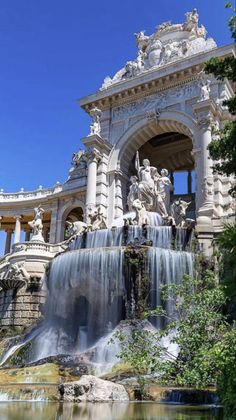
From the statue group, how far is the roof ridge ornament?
30.9 ft

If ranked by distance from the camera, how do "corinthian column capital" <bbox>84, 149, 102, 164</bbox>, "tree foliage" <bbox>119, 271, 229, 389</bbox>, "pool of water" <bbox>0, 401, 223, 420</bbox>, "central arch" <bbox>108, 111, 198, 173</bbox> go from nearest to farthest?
"pool of water" <bbox>0, 401, 223, 420</bbox>
"tree foliage" <bbox>119, 271, 229, 389</bbox>
"central arch" <bbox>108, 111, 198, 173</bbox>
"corinthian column capital" <bbox>84, 149, 102, 164</bbox>

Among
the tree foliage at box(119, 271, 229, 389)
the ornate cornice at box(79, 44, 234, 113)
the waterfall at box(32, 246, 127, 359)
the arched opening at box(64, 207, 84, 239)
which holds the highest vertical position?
the ornate cornice at box(79, 44, 234, 113)

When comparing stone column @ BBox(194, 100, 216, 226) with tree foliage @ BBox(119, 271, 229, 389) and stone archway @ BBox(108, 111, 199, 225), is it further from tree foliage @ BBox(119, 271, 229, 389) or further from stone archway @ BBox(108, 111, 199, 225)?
tree foliage @ BBox(119, 271, 229, 389)

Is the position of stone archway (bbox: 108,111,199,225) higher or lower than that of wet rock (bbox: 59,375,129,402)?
higher

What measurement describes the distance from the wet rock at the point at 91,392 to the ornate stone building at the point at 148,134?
1578 cm

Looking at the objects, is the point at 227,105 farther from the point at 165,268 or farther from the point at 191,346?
the point at 165,268

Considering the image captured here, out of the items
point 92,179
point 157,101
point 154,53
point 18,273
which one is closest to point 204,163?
point 157,101

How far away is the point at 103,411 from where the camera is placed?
9312 mm

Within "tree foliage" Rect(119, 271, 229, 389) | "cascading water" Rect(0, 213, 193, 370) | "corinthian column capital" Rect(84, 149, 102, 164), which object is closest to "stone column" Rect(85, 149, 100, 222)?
"corinthian column capital" Rect(84, 149, 102, 164)

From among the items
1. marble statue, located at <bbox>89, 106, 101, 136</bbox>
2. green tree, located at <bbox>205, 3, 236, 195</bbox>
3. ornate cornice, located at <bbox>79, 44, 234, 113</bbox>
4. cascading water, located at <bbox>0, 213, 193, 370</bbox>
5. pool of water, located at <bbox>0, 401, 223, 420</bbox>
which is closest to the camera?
pool of water, located at <bbox>0, 401, 223, 420</bbox>

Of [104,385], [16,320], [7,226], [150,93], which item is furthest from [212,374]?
[7,226]

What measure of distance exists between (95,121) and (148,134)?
13.9 feet

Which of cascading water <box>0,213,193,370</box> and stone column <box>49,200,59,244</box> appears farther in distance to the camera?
stone column <box>49,200,59,244</box>

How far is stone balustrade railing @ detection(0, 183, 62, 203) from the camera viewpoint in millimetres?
46688
